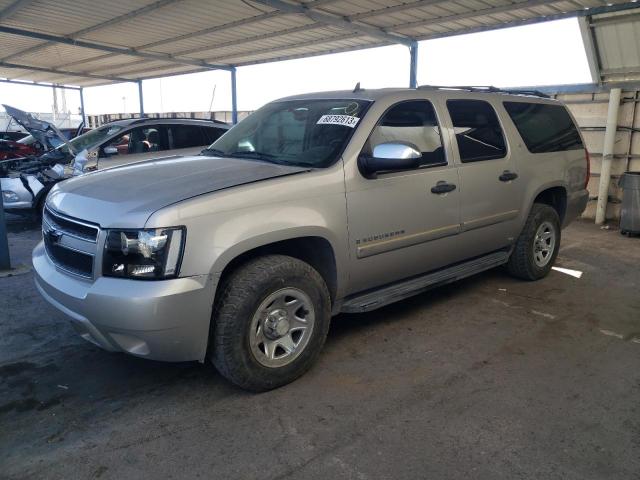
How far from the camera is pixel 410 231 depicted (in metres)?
3.86

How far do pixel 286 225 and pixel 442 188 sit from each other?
151 cm

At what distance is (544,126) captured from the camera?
5.30 m

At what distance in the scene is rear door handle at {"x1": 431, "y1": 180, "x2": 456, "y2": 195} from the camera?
3988mm

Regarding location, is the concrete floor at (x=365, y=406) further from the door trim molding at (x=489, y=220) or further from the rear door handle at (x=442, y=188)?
the rear door handle at (x=442, y=188)

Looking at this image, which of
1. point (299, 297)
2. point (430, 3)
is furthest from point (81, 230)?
point (430, 3)

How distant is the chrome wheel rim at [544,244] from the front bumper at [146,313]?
12.5ft

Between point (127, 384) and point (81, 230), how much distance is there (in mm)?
1057

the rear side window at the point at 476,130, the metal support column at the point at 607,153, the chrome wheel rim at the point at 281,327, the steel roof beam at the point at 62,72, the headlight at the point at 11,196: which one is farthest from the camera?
the steel roof beam at the point at 62,72

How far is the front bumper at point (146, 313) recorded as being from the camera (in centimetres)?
269

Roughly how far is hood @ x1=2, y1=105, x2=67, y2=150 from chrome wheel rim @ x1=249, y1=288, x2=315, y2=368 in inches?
272

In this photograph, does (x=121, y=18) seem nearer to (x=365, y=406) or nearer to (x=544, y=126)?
(x=544, y=126)

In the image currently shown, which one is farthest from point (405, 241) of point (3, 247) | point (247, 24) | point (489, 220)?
point (247, 24)

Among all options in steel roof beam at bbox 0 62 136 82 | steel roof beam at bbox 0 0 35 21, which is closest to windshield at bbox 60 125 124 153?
steel roof beam at bbox 0 0 35 21

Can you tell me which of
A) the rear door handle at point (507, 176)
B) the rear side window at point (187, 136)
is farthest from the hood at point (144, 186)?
the rear side window at point (187, 136)
